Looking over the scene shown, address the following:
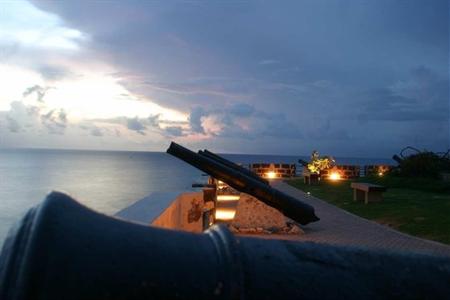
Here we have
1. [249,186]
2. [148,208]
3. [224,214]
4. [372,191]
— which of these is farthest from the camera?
[372,191]

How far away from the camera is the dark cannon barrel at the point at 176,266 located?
1191 millimetres

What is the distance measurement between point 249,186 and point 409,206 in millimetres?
Answer: 8272

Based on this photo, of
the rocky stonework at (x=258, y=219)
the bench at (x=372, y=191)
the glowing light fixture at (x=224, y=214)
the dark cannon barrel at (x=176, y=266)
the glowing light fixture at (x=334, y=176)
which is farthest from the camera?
the glowing light fixture at (x=334, y=176)

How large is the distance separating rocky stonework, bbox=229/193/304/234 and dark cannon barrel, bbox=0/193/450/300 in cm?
1109

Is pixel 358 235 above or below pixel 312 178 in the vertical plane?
below

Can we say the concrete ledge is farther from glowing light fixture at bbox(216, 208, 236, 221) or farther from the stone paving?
glowing light fixture at bbox(216, 208, 236, 221)

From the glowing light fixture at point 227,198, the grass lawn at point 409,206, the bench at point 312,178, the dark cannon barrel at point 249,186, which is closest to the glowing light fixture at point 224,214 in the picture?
the glowing light fixture at point 227,198

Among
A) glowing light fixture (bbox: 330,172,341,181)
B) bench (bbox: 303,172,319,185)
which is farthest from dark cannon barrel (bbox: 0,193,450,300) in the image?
glowing light fixture (bbox: 330,172,341,181)

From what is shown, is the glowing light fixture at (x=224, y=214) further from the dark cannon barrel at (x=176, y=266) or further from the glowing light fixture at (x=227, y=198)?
the dark cannon barrel at (x=176, y=266)

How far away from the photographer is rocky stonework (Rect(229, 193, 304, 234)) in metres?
12.6

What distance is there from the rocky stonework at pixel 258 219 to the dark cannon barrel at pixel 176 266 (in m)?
11.1

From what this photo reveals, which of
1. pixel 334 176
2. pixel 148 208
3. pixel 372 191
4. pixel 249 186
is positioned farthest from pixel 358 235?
pixel 334 176

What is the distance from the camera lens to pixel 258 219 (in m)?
12.7

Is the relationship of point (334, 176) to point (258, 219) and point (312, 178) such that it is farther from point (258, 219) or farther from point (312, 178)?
point (258, 219)
